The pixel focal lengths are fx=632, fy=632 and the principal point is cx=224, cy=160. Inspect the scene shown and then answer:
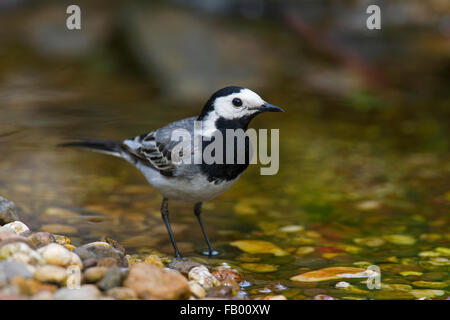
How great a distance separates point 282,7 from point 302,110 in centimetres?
236

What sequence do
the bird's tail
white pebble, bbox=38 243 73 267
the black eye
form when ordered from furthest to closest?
1. the bird's tail
2. the black eye
3. white pebble, bbox=38 243 73 267

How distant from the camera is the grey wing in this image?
14.2 ft

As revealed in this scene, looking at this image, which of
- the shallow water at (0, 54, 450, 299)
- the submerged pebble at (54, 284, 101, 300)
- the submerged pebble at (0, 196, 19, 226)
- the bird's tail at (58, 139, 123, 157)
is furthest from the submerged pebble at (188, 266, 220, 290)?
the bird's tail at (58, 139, 123, 157)

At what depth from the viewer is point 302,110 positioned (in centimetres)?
849

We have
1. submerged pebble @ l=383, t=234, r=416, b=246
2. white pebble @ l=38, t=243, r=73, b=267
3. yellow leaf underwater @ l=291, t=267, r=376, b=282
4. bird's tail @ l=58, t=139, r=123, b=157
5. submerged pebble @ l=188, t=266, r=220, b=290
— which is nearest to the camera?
white pebble @ l=38, t=243, r=73, b=267

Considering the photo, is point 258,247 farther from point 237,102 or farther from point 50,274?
point 50,274

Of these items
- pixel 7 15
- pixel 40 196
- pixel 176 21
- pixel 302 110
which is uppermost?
pixel 7 15

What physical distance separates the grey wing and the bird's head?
299 mm

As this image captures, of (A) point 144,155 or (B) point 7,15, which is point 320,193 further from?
(B) point 7,15

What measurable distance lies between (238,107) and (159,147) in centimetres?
70

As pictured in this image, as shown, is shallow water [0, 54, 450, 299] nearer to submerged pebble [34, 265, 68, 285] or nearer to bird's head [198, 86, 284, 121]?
bird's head [198, 86, 284, 121]

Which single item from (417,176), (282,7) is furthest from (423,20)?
(417,176)

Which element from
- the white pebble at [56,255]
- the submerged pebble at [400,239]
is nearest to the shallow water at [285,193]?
the submerged pebble at [400,239]

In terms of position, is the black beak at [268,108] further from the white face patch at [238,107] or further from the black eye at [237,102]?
the black eye at [237,102]
